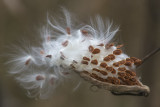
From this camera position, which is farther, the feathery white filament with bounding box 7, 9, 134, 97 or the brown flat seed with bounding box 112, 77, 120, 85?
the feathery white filament with bounding box 7, 9, 134, 97

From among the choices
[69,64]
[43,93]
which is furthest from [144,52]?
[69,64]

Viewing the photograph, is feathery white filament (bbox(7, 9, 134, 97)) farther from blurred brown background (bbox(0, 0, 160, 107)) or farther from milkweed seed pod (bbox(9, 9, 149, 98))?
blurred brown background (bbox(0, 0, 160, 107))

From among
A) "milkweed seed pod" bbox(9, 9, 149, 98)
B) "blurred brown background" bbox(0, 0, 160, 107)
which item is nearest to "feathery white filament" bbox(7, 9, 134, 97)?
"milkweed seed pod" bbox(9, 9, 149, 98)

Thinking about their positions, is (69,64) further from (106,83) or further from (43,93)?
(43,93)

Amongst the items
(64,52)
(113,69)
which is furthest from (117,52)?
(64,52)

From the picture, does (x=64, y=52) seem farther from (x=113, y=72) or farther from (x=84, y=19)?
(x=84, y=19)

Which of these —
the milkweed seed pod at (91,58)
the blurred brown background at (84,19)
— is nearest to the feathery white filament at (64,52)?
the milkweed seed pod at (91,58)
